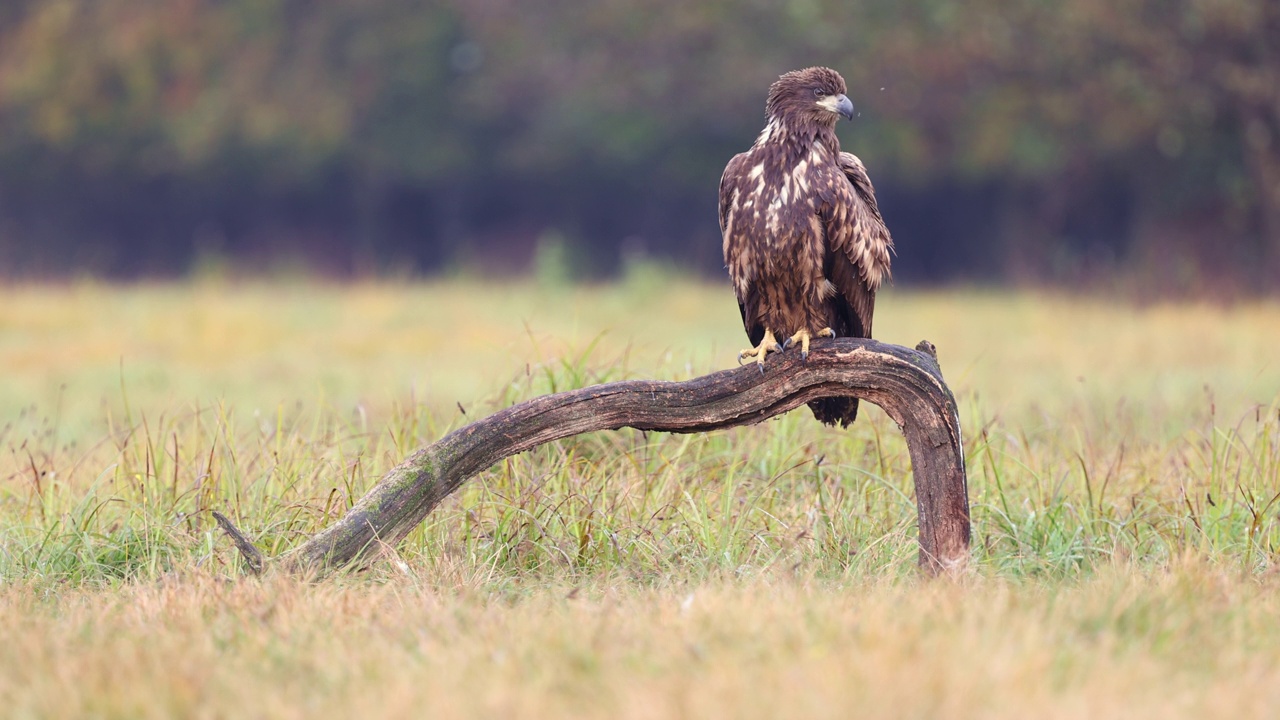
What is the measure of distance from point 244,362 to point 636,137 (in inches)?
320

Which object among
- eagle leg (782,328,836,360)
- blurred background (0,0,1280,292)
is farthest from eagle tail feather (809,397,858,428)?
blurred background (0,0,1280,292)

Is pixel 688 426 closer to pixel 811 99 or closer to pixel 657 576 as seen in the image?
pixel 657 576

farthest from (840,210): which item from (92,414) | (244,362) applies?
(244,362)

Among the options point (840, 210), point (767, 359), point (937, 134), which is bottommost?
point (767, 359)

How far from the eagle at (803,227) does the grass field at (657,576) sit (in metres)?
0.54

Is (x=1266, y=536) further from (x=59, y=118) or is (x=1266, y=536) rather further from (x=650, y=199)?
(x=59, y=118)

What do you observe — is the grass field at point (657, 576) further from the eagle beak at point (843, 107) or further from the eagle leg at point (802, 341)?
the eagle beak at point (843, 107)

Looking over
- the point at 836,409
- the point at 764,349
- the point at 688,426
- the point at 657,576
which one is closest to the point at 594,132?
the point at 836,409

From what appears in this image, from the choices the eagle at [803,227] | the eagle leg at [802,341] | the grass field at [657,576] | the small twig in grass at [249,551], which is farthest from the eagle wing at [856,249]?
the small twig in grass at [249,551]

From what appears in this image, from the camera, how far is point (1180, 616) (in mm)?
3252

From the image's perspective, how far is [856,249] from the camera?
→ 168 inches

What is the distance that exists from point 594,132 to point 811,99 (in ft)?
41.9

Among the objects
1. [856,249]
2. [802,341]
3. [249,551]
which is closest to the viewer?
[249,551]

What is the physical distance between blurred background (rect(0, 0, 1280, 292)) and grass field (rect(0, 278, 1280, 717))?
6.57 meters
